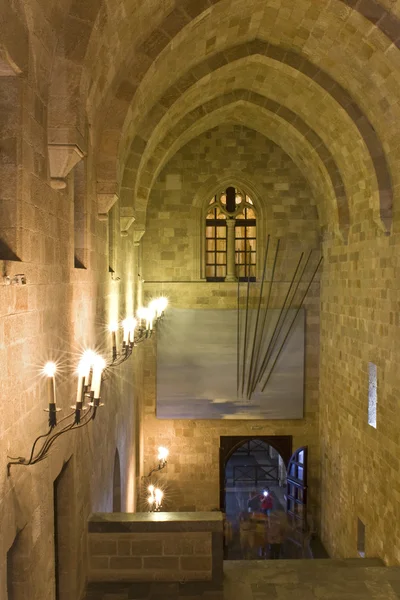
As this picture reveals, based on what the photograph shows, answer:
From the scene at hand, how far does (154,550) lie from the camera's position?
19.4 ft

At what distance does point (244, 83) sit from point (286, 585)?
770 centimetres

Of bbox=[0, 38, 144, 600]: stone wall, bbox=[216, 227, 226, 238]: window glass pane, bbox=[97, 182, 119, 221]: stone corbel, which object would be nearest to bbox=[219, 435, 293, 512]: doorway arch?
bbox=[216, 227, 226, 238]: window glass pane

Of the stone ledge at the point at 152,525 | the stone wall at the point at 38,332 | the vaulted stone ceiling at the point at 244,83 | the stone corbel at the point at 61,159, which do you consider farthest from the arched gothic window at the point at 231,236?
the stone corbel at the point at 61,159

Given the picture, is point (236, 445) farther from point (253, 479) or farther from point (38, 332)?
point (38, 332)

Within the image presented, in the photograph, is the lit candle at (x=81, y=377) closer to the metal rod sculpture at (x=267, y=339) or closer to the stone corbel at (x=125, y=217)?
the stone corbel at (x=125, y=217)

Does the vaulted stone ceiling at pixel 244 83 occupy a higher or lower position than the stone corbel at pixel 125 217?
higher

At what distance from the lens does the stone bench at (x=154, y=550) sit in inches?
232

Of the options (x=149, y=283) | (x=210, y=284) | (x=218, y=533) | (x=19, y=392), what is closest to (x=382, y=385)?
(x=218, y=533)

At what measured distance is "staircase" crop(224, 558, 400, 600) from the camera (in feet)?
20.0

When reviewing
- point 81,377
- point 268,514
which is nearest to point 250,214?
point 268,514

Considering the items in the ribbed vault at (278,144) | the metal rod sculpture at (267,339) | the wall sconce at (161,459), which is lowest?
the wall sconce at (161,459)

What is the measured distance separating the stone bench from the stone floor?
0.36ft

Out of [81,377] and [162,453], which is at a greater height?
[81,377]

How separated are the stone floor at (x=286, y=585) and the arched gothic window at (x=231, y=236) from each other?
6.60 meters
